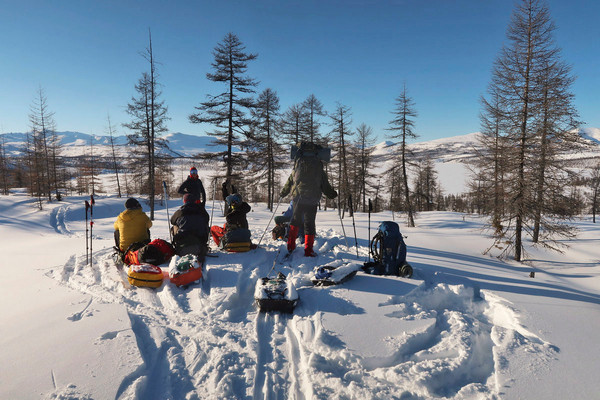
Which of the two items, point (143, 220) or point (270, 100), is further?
point (270, 100)

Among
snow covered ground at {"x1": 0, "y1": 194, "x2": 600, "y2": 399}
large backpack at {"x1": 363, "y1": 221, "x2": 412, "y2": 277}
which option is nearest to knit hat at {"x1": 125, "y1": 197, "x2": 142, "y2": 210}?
snow covered ground at {"x1": 0, "y1": 194, "x2": 600, "y2": 399}

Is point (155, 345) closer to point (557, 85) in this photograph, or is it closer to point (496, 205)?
point (496, 205)

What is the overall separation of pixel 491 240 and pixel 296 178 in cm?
1110

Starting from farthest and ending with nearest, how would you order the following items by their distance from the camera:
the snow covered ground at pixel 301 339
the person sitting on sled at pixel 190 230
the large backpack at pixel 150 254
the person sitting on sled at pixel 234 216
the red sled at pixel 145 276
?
the person sitting on sled at pixel 234 216 → the person sitting on sled at pixel 190 230 → the large backpack at pixel 150 254 → the red sled at pixel 145 276 → the snow covered ground at pixel 301 339

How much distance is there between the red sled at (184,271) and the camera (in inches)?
171

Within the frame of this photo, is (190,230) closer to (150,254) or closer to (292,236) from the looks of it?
(150,254)

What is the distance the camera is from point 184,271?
441cm

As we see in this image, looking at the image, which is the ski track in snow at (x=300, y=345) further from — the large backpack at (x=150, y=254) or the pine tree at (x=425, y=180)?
the pine tree at (x=425, y=180)

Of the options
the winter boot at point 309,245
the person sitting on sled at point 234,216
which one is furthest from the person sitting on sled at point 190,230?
the winter boot at point 309,245

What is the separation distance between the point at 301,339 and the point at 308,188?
3.30m

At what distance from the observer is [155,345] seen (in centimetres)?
291

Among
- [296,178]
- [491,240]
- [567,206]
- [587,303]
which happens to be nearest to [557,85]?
[567,206]

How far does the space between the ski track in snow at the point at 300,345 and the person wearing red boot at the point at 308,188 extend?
140 centimetres

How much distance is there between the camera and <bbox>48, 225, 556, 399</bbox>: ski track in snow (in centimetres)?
233
